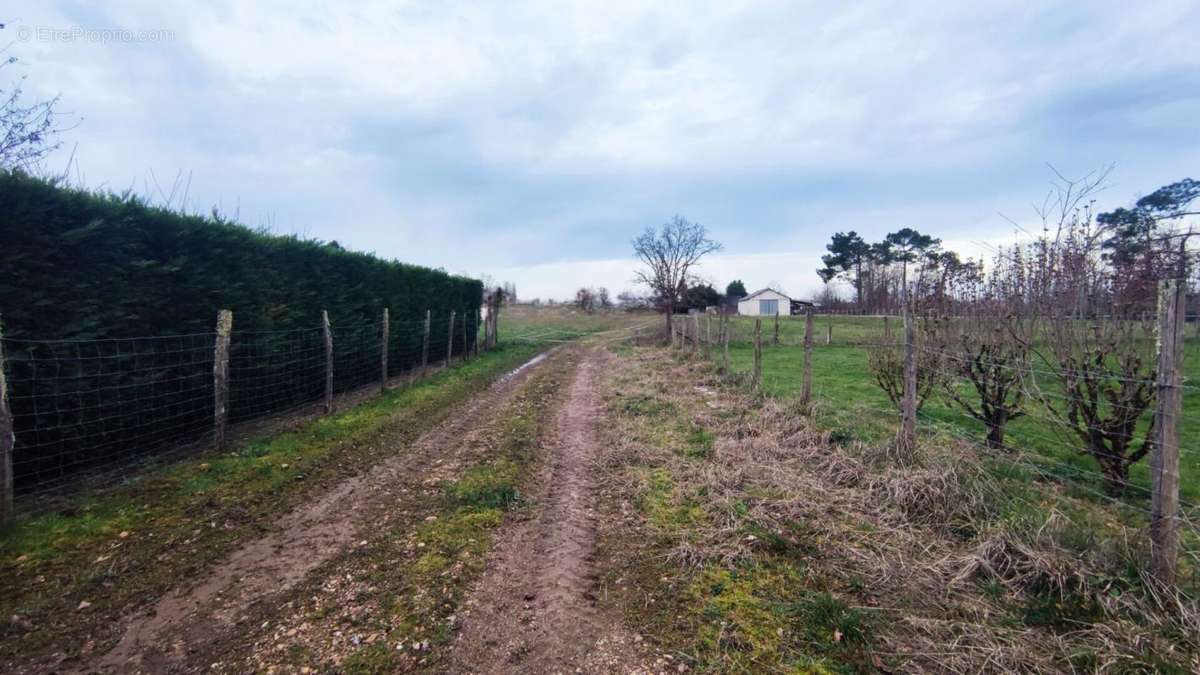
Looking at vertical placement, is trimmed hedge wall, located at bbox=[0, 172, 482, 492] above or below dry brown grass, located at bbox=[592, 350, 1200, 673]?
above

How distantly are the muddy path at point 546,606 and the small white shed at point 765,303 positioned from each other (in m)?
56.3

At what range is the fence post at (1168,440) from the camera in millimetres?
2668

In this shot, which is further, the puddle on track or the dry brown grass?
the puddle on track

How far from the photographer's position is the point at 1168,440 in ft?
8.75

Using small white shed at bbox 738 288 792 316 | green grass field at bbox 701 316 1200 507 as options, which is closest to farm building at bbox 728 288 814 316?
small white shed at bbox 738 288 792 316

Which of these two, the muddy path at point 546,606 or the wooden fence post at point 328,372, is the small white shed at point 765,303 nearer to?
the wooden fence post at point 328,372

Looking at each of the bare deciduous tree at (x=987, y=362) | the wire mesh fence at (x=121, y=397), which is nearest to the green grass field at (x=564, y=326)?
the wire mesh fence at (x=121, y=397)

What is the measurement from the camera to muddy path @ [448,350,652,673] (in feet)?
7.97

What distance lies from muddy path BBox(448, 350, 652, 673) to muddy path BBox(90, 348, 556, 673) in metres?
1.18

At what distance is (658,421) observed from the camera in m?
7.36

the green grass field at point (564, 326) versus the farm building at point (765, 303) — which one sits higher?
the farm building at point (765, 303)

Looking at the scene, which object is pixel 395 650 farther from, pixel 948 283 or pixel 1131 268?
Answer: pixel 948 283

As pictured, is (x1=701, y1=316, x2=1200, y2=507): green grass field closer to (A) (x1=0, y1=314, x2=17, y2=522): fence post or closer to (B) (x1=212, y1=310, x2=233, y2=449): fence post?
(B) (x1=212, y1=310, x2=233, y2=449): fence post

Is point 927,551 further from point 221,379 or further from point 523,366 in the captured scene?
point 523,366
